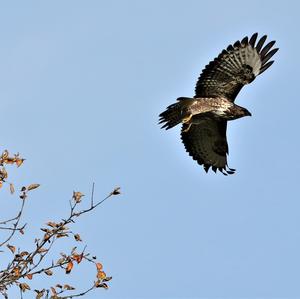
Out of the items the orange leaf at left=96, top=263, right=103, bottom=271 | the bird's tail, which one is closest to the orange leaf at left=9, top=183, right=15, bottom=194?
the orange leaf at left=96, top=263, right=103, bottom=271

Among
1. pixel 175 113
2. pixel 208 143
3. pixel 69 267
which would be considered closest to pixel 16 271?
pixel 69 267

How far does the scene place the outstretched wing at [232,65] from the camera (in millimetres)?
13773

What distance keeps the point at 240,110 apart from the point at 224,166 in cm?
189

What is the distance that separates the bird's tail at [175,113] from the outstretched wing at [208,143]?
3.54 feet

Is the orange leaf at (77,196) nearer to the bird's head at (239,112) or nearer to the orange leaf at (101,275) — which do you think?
the orange leaf at (101,275)

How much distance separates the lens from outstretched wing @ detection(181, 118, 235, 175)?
571 inches

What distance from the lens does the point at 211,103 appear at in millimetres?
13586

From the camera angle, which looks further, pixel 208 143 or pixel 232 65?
pixel 208 143

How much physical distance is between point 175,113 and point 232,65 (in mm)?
1567

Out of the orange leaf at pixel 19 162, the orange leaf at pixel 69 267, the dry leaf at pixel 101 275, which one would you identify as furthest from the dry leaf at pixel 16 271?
the orange leaf at pixel 19 162

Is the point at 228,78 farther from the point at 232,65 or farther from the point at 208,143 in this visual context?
the point at 208,143

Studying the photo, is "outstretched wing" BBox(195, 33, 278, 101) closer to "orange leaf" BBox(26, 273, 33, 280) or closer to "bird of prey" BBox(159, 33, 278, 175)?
"bird of prey" BBox(159, 33, 278, 175)

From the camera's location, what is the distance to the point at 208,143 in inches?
591

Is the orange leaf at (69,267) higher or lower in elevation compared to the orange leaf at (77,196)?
lower
